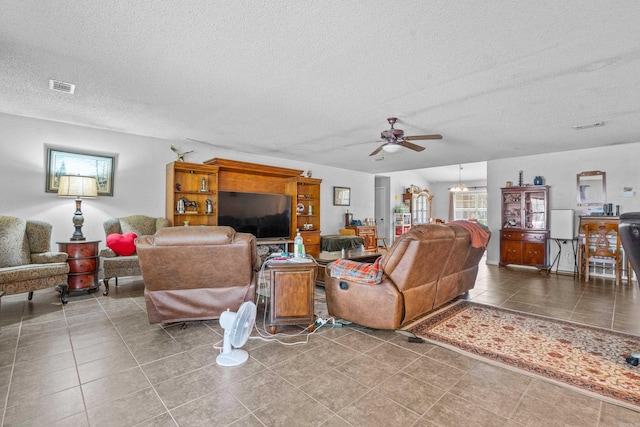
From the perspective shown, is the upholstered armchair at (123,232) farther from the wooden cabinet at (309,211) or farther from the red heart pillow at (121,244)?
the wooden cabinet at (309,211)

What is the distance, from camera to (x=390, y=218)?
10617 millimetres

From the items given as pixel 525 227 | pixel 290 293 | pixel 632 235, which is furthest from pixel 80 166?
pixel 525 227

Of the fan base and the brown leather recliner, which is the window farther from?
the fan base

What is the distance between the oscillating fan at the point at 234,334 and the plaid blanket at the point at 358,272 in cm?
97

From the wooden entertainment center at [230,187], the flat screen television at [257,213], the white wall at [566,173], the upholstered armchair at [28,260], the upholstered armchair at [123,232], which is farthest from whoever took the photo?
the flat screen television at [257,213]

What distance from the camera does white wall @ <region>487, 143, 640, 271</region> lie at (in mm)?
5604

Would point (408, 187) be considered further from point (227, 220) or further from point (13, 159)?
point (13, 159)

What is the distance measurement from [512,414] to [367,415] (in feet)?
2.64

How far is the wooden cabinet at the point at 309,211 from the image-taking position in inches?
283

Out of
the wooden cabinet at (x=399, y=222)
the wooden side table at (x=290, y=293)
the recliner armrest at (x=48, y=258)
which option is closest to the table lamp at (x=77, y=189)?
the recliner armrest at (x=48, y=258)

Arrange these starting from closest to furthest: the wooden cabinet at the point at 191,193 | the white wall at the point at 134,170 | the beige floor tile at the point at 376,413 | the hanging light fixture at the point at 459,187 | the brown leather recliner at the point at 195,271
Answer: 1. the beige floor tile at the point at 376,413
2. the brown leather recliner at the point at 195,271
3. the white wall at the point at 134,170
4. the wooden cabinet at the point at 191,193
5. the hanging light fixture at the point at 459,187

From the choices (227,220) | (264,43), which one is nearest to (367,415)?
(264,43)

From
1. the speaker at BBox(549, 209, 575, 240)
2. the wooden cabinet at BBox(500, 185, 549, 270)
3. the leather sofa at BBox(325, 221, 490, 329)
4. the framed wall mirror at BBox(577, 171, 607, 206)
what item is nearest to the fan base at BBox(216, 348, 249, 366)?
the leather sofa at BBox(325, 221, 490, 329)

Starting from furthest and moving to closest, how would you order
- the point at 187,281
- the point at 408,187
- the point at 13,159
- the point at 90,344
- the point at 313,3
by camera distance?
the point at 408,187
the point at 13,159
the point at 187,281
the point at 90,344
the point at 313,3
